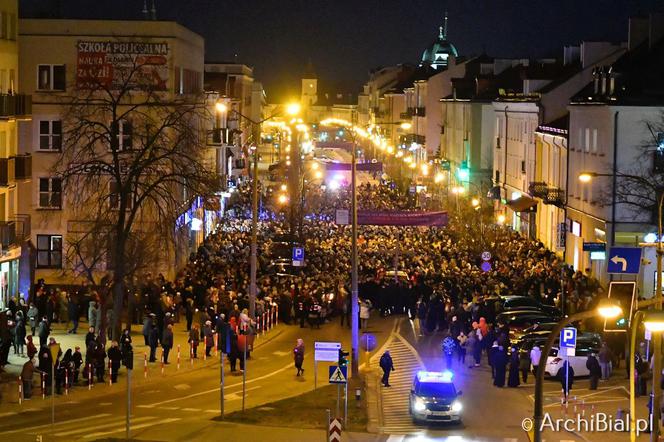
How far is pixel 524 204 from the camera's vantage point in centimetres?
6844

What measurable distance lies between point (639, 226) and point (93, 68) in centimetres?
2242

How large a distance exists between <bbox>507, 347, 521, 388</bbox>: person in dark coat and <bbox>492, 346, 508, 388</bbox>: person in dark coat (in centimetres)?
20

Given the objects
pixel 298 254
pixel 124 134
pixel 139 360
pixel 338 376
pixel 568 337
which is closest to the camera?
pixel 338 376

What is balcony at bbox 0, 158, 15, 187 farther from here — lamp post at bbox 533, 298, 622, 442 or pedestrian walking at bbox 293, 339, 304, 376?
lamp post at bbox 533, 298, 622, 442

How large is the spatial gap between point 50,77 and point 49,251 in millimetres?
7095

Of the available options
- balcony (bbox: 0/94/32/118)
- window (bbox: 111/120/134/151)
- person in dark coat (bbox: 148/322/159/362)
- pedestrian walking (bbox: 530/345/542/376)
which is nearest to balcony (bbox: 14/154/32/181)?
balcony (bbox: 0/94/32/118)

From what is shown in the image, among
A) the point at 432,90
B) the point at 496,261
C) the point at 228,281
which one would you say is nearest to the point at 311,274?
the point at 228,281

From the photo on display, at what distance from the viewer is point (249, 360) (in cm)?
3941

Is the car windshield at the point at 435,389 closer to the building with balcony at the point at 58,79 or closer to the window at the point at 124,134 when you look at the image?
the window at the point at 124,134

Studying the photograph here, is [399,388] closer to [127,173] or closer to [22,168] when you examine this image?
[127,173]

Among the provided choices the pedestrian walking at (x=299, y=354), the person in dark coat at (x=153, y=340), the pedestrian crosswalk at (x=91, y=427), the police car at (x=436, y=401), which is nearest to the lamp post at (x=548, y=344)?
the police car at (x=436, y=401)

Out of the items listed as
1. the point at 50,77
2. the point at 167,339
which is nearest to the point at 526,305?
the point at 167,339

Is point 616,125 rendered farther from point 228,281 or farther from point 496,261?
point 228,281

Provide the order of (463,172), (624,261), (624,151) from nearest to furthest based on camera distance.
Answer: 1. (624,261)
2. (624,151)
3. (463,172)
